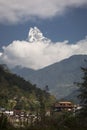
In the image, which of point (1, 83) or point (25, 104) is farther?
point (1, 83)

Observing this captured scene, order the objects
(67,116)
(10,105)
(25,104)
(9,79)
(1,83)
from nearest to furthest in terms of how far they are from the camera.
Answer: (67,116)
(10,105)
(25,104)
(1,83)
(9,79)

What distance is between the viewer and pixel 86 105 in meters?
25.2

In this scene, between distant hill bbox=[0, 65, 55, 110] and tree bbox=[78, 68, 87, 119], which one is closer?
tree bbox=[78, 68, 87, 119]

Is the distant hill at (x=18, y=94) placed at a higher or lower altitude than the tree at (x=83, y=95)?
higher

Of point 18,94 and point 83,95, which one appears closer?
point 83,95

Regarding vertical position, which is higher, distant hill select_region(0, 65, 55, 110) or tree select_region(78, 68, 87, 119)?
distant hill select_region(0, 65, 55, 110)

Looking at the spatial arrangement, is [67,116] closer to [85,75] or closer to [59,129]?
[59,129]

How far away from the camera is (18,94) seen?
133 m

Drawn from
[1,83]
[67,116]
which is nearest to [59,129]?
[67,116]

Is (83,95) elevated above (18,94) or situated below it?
below

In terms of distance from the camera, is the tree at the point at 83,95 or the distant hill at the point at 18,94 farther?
the distant hill at the point at 18,94

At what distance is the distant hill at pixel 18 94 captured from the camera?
361 ft

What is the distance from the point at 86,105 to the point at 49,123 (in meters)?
12.8

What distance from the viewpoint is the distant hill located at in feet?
361
